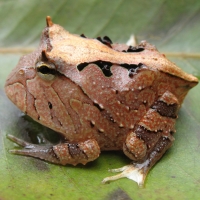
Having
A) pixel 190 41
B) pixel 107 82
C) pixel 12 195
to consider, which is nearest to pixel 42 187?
pixel 12 195

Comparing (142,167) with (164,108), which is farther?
(164,108)

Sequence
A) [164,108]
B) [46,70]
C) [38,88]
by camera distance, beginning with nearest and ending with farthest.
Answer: [46,70] < [38,88] < [164,108]

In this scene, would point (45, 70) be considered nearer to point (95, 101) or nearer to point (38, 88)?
point (38, 88)

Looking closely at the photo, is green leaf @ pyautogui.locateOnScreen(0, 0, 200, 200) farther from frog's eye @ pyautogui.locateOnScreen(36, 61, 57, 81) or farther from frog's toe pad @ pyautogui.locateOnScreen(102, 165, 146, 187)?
frog's eye @ pyautogui.locateOnScreen(36, 61, 57, 81)

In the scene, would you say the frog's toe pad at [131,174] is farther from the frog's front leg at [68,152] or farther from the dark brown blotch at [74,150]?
the dark brown blotch at [74,150]

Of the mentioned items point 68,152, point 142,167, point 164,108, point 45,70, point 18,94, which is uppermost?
point 164,108

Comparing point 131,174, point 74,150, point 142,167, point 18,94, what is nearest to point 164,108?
point 142,167
